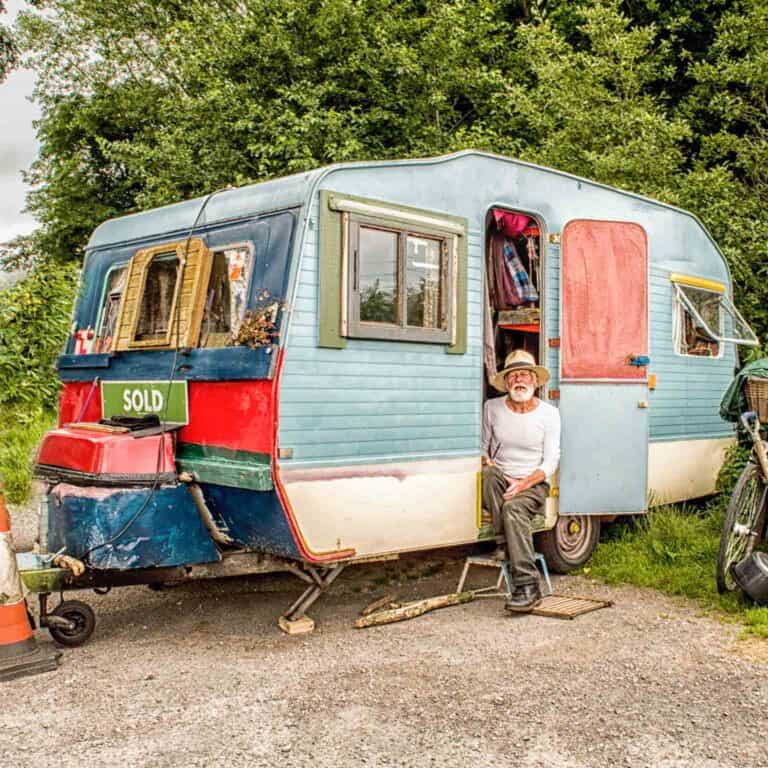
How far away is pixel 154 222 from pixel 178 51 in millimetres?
12226

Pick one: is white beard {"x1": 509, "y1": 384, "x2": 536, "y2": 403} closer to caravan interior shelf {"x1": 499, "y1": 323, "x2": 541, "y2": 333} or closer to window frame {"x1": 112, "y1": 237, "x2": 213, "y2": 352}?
caravan interior shelf {"x1": 499, "y1": 323, "x2": 541, "y2": 333}

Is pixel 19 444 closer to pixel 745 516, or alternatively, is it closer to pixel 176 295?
pixel 176 295

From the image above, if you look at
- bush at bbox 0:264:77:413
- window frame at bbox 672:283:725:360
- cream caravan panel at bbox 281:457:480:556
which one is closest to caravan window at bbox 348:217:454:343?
cream caravan panel at bbox 281:457:480:556

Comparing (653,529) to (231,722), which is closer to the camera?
(231,722)

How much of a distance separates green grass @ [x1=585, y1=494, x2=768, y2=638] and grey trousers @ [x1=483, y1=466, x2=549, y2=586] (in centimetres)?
107

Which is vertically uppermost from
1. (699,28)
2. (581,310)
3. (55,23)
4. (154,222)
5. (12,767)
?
(55,23)

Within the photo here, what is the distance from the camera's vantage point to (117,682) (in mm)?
4633

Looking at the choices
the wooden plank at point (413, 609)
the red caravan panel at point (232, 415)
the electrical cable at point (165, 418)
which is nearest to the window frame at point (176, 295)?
the electrical cable at point (165, 418)

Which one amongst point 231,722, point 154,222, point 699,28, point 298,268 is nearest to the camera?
Result: point 231,722

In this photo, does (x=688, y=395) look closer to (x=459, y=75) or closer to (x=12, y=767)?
(x=12, y=767)

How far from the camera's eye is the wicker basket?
6320mm

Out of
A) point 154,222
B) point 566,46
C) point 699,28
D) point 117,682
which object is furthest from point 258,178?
point 117,682

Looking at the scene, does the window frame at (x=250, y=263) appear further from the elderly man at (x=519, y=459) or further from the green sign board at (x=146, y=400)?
the elderly man at (x=519, y=459)

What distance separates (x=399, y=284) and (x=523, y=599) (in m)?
2.10
